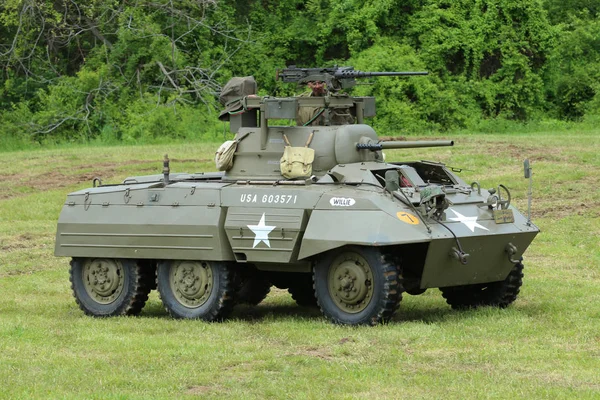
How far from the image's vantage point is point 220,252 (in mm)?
13594

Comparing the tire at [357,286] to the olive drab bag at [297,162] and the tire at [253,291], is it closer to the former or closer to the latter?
the olive drab bag at [297,162]

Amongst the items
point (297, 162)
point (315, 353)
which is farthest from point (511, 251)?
point (315, 353)

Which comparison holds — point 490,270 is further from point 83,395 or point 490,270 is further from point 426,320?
point 83,395

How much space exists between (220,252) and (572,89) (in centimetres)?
2393

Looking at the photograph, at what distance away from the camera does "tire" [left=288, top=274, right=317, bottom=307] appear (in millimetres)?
14828

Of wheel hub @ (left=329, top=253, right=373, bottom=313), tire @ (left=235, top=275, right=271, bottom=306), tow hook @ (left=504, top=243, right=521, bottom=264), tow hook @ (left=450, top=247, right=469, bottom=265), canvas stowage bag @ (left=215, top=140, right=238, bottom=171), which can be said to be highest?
canvas stowage bag @ (left=215, top=140, right=238, bottom=171)

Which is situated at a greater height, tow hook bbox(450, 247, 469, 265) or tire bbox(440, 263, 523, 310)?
tow hook bbox(450, 247, 469, 265)

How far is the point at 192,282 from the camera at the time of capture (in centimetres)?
1406

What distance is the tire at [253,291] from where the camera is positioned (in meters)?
15.1

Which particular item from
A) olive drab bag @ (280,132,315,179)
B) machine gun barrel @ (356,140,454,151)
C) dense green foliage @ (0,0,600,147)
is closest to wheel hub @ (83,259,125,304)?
olive drab bag @ (280,132,315,179)

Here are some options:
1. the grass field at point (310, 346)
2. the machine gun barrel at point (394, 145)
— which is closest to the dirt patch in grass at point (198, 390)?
the grass field at point (310, 346)

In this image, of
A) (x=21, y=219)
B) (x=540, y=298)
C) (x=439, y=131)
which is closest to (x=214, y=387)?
(x=540, y=298)

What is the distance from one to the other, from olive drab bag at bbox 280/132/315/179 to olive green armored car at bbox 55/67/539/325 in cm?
1

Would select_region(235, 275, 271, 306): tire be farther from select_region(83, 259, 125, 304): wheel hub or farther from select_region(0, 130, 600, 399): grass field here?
select_region(83, 259, 125, 304): wheel hub
